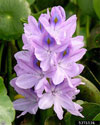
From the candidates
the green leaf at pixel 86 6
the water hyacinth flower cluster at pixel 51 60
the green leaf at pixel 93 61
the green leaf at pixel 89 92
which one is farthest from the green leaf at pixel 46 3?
the water hyacinth flower cluster at pixel 51 60

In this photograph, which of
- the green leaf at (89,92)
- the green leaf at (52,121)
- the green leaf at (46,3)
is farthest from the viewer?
the green leaf at (46,3)

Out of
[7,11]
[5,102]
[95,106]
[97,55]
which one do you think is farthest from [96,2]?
[5,102]

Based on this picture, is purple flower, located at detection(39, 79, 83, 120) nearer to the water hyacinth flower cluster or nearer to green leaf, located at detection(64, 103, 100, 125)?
the water hyacinth flower cluster

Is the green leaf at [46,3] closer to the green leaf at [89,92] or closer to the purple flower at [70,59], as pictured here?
the green leaf at [89,92]

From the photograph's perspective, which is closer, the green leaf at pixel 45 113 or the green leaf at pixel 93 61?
the green leaf at pixel 45 113

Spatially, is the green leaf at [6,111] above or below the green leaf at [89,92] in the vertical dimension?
above

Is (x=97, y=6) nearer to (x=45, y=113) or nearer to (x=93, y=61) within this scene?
(x=93, y=61)
